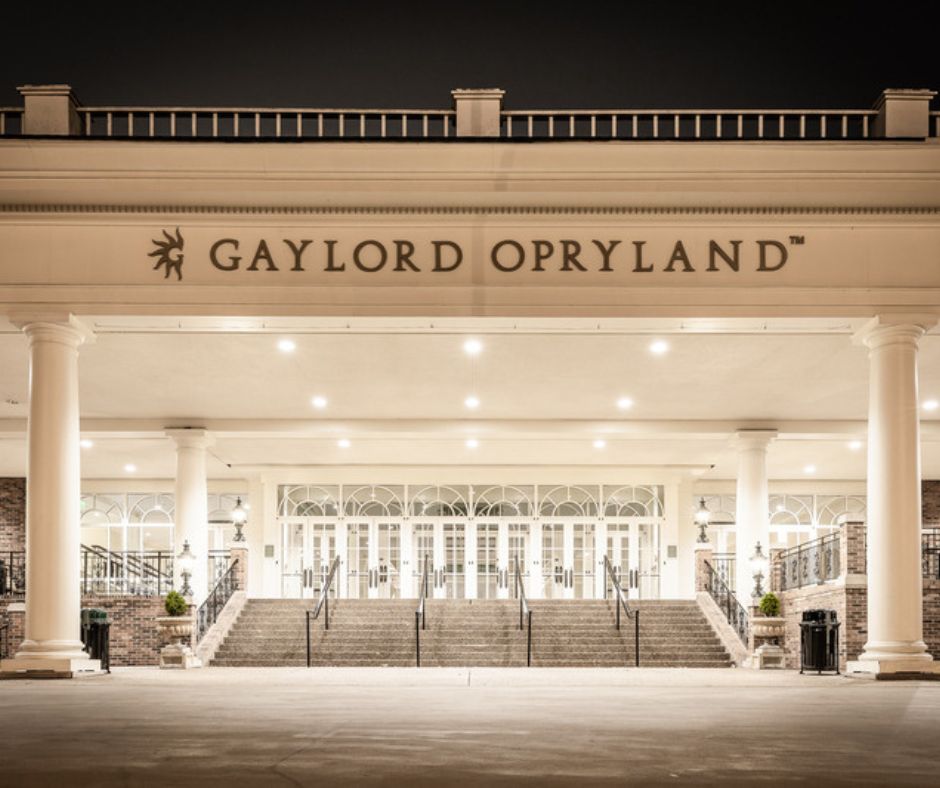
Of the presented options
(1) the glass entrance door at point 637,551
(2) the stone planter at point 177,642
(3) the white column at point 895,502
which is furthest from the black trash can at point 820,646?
(1) the glass entrance door at point 637,551

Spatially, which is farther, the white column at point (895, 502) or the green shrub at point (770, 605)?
the green shrub at point (770, 605)

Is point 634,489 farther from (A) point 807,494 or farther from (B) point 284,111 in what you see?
(B) point 284,111

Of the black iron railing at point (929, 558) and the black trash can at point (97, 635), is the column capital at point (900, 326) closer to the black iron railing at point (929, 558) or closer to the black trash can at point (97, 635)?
the black iron railing at point (929, 558)

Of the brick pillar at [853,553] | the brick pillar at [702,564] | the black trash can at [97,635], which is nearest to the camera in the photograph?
the black trash can at [97,635]

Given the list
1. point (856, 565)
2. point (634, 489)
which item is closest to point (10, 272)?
point (856, 565)

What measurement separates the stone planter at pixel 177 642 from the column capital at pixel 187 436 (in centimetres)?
464

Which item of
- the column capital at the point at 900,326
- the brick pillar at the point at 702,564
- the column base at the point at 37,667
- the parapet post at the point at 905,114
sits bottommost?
the column base at the point at 37,667

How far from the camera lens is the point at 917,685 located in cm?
1570

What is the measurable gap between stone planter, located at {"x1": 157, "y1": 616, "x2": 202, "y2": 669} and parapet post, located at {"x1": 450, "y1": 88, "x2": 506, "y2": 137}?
12.5 m

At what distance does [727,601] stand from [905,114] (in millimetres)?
15179

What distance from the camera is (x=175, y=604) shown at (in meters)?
26.2

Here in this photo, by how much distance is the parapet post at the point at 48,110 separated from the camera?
17.5 meters

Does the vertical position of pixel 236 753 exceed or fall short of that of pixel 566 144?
it falls short

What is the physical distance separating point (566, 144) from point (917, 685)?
7.65 m
